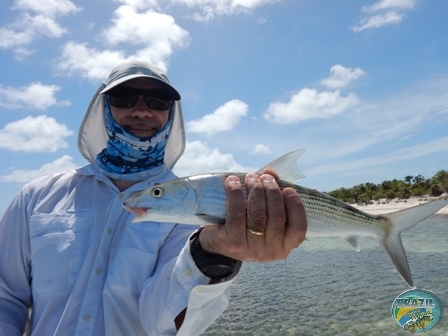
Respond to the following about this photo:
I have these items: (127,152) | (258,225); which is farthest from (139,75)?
(258,225)

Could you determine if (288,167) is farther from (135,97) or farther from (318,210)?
(135,97)

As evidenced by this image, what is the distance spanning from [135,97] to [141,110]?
150 millimetres

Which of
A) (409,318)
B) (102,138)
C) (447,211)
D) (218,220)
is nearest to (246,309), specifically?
(409,318)

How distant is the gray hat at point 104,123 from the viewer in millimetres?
3717

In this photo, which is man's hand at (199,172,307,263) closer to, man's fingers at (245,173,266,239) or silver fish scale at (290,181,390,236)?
man's fingers at (245,173,266,239)

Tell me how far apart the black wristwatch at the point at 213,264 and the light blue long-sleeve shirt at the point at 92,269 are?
0.05 meters

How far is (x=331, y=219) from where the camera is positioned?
10.7ft

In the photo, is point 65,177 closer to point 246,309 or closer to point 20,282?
point 20,282

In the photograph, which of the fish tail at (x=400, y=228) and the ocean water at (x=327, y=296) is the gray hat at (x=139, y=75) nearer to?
the fish tail at (x=400, y=228)

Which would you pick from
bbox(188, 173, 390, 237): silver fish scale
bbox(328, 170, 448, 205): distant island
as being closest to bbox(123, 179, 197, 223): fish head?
bbox(188, 173, 390, 237): silver fish scale

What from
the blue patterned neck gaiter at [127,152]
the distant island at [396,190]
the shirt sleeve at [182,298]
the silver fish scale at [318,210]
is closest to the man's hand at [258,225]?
the silver fish scale at [318,210]

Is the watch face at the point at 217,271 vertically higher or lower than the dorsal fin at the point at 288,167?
lower

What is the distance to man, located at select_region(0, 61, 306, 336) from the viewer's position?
97.7 inches

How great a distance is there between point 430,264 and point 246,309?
1105 cm
